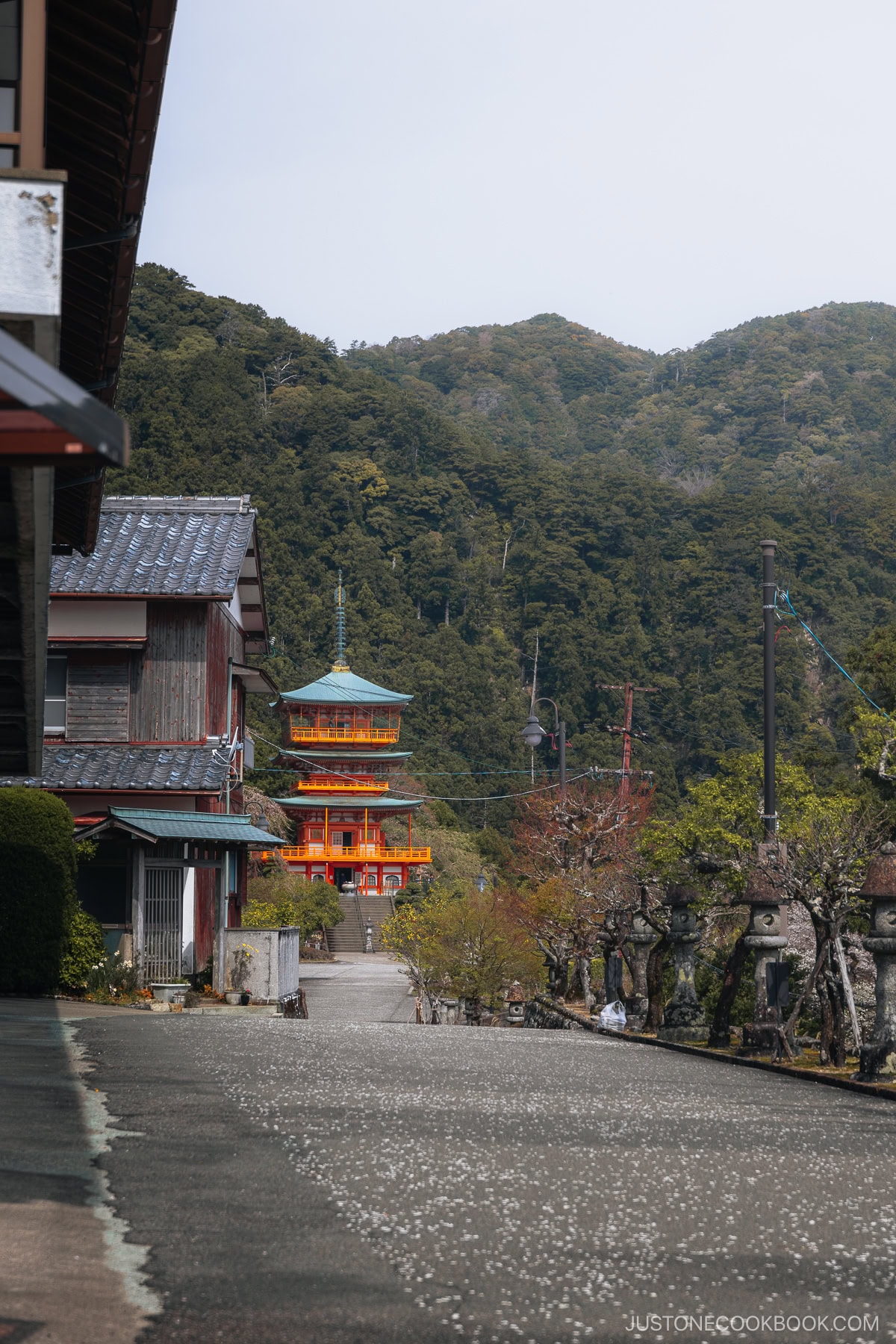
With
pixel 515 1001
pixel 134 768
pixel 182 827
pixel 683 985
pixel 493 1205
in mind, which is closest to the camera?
pixel 493 1205

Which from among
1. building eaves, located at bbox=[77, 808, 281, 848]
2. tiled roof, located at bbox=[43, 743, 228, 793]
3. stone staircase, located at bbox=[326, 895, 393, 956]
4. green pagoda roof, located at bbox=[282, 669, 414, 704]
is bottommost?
stone staircase, located at bbox=[326, 895, 393, 956]

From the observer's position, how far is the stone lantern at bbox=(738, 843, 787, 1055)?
597 inches

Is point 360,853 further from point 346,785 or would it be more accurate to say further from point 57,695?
point 57,695

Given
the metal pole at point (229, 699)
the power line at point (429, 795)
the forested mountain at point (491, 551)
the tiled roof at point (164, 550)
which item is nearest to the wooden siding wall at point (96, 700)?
the tiled roof at point (164, 550)

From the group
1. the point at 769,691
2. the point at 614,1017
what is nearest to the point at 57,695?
the point at 614,1017

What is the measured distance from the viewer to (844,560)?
92250mm

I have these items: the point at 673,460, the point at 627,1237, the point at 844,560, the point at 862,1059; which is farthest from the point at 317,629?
the point at 627,1237

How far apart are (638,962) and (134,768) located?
8534 mm

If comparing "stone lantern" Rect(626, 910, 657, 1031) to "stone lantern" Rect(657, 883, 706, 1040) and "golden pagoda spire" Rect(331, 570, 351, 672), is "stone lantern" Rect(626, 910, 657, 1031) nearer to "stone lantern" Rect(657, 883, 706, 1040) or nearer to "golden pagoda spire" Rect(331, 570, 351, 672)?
"stone lantern" Rect(657, 883, 706, 1040)

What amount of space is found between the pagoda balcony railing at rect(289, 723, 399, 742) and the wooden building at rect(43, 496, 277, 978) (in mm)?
45335

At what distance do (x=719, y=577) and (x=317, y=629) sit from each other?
25.3 meters

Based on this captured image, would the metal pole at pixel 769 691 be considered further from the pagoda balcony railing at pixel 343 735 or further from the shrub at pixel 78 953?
the pagoda balcony railing at pixel 343 735

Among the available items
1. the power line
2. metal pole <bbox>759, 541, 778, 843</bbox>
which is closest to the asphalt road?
metal pole <bbox>759, 541, 778, 843</bbox>

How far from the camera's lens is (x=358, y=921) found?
213 feet
